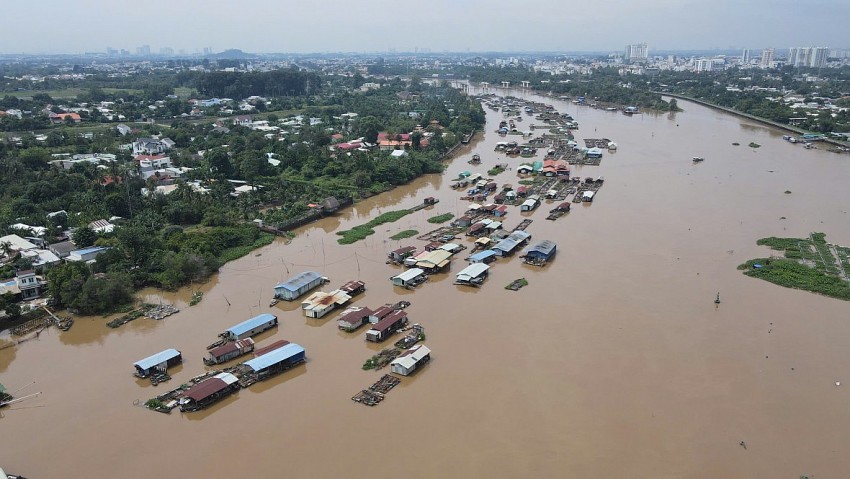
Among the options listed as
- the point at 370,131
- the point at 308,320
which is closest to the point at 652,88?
the point at 370,131

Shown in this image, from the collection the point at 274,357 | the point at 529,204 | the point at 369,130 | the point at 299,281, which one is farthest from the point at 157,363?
the point at 369,130

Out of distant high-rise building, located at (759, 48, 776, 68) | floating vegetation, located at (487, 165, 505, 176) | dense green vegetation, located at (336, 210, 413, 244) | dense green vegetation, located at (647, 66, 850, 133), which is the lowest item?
dense green vegetation, located at (336, 210, 413, 244)

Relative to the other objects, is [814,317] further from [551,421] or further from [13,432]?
[13,432]

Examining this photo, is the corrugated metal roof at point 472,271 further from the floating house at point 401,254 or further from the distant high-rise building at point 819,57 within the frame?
the distant high-rise building at point 819,57

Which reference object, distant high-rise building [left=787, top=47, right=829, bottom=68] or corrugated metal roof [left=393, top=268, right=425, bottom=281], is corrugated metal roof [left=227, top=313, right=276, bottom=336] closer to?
corrugated metal roof [left=393, top=268, right=425, bottom=281]

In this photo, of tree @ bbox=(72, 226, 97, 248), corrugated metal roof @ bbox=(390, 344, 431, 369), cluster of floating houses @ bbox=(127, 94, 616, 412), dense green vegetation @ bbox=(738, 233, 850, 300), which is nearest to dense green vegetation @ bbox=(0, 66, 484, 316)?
tree @ bbox=(72, 226, 97, 248)

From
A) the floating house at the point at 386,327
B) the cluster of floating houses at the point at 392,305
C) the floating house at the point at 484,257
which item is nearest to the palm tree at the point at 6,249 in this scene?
the cluster of floating houses at the point at 392,305
